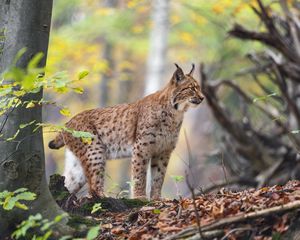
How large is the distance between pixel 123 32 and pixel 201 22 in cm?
288

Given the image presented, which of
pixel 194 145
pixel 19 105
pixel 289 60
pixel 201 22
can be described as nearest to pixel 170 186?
pixel 194 145

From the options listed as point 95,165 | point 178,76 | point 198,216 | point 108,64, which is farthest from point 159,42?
point 198,216

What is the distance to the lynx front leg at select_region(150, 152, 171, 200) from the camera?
8.18 m

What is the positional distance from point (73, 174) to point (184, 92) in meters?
1.69

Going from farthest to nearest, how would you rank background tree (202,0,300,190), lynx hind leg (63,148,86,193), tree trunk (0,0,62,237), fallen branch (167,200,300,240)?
background tree (202,0,300,190)
lynx hind leg (63,148,86,193)
tree trunk (0,0,62,237)
fallen branch (167,200,300,240)

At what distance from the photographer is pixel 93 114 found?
8.60 metres

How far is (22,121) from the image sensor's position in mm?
5141

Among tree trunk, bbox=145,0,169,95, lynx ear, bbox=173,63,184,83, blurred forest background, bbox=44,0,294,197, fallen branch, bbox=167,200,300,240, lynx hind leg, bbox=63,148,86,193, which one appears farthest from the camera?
blurred forest background, bbox=44,0,294,197

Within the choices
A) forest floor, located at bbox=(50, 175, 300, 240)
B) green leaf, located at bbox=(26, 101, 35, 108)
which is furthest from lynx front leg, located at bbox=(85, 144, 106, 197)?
green leaf, located at bbox=(26, 101, 35, 108)

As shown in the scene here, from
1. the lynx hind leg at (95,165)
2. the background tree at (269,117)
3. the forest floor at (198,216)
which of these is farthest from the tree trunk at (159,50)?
the forest floor at (198,216)

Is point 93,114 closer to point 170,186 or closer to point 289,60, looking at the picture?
point 289,60

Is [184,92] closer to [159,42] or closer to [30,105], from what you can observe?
[30,105]

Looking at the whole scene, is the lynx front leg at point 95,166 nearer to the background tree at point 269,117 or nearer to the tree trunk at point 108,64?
the background tree at point 269,117

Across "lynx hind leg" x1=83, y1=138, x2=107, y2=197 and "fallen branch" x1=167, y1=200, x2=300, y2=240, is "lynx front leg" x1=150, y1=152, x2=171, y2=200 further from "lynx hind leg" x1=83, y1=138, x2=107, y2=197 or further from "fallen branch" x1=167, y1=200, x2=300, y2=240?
"fallen branch" x1=167, y1=200, x2=300, y2=240
